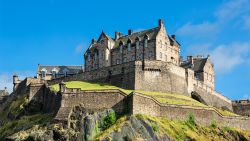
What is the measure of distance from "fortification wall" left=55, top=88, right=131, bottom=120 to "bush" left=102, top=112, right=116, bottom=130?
1.14m

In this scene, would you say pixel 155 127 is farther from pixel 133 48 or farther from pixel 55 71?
pixel 55 71

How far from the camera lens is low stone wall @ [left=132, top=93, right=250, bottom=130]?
82.1 m

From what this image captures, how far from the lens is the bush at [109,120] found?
263 ft

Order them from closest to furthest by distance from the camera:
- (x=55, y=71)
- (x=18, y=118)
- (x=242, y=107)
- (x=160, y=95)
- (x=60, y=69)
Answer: (x=160, y=95) → (x=18, y=118) → (x=242, y=107) → (x=55, y=71) → (x=60, y=69)

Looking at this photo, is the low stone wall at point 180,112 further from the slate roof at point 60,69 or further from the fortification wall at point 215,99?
the slate roof at point 60,69

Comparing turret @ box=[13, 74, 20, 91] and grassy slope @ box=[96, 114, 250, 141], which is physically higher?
turret @ box=[13, 74, 20, 91]

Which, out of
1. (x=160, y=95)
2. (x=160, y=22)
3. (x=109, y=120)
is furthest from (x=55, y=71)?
(x=109, y=120)

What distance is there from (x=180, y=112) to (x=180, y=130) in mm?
4501

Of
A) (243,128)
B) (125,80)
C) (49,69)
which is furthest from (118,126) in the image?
(49,69)

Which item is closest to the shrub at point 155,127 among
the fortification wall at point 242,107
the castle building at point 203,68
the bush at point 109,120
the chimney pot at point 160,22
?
the bush at point 109,120

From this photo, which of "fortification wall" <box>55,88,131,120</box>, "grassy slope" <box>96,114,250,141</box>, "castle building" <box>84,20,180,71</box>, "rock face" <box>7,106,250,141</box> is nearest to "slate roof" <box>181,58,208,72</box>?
"castle building" <box>84,20,180,71</box>

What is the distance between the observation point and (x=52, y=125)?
3174 inches

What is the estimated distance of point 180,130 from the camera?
8306 cm

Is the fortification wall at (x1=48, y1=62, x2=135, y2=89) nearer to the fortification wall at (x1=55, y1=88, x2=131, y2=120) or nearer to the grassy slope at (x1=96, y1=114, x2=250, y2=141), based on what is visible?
the fortification wall at (x1=55, y1=88, x2=131, y2=120)
